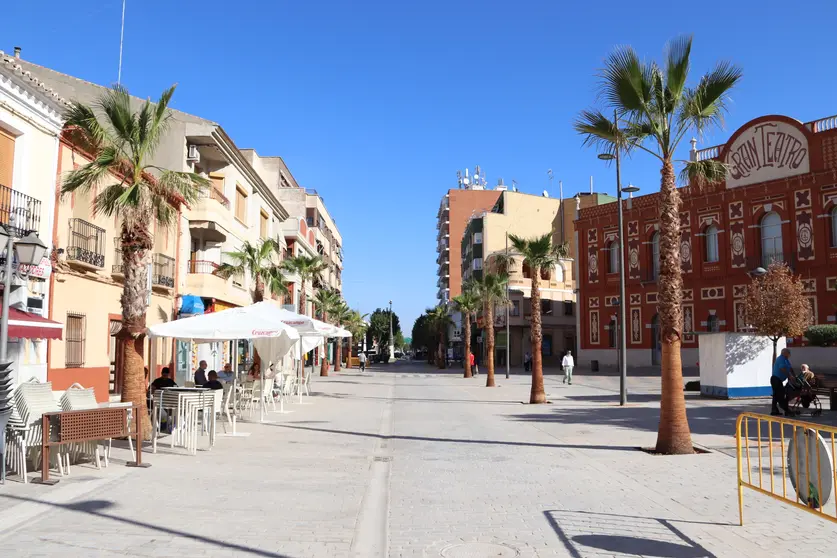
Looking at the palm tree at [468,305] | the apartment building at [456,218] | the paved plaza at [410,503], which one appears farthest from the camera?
the apartment building at [456,218]

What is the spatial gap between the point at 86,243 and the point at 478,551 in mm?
15768

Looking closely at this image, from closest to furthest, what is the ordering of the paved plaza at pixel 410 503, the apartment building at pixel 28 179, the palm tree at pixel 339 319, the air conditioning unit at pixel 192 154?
the paved plaza at pixel 410 503 → the apartment building at pixel 28 179 → the air conditioning unit at pixel 192 154 → the palm tree at pixel 339 319

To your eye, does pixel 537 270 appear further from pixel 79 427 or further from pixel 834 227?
pixel 834 227

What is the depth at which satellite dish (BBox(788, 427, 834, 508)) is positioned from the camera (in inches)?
216

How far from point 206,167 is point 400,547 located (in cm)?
2618

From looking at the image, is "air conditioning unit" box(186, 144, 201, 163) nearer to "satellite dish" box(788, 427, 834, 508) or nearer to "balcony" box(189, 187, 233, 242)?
"balcony" box(189, 187, 233, 242)

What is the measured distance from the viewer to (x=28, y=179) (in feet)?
51.5

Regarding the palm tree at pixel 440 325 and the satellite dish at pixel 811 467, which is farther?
the palm tree at pixel 440 325

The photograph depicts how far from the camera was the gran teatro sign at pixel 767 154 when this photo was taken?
40.1 metres

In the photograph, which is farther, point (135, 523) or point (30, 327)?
point (30, 327)

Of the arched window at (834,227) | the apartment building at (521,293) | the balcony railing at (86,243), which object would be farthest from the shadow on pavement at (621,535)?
the apartment building at (521,293)

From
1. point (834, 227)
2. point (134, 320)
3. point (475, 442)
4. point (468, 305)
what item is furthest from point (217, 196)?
point (834, 227)

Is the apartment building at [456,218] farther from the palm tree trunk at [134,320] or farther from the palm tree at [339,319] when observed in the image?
the palm tree trunk at [134,320]

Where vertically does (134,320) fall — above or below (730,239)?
below
